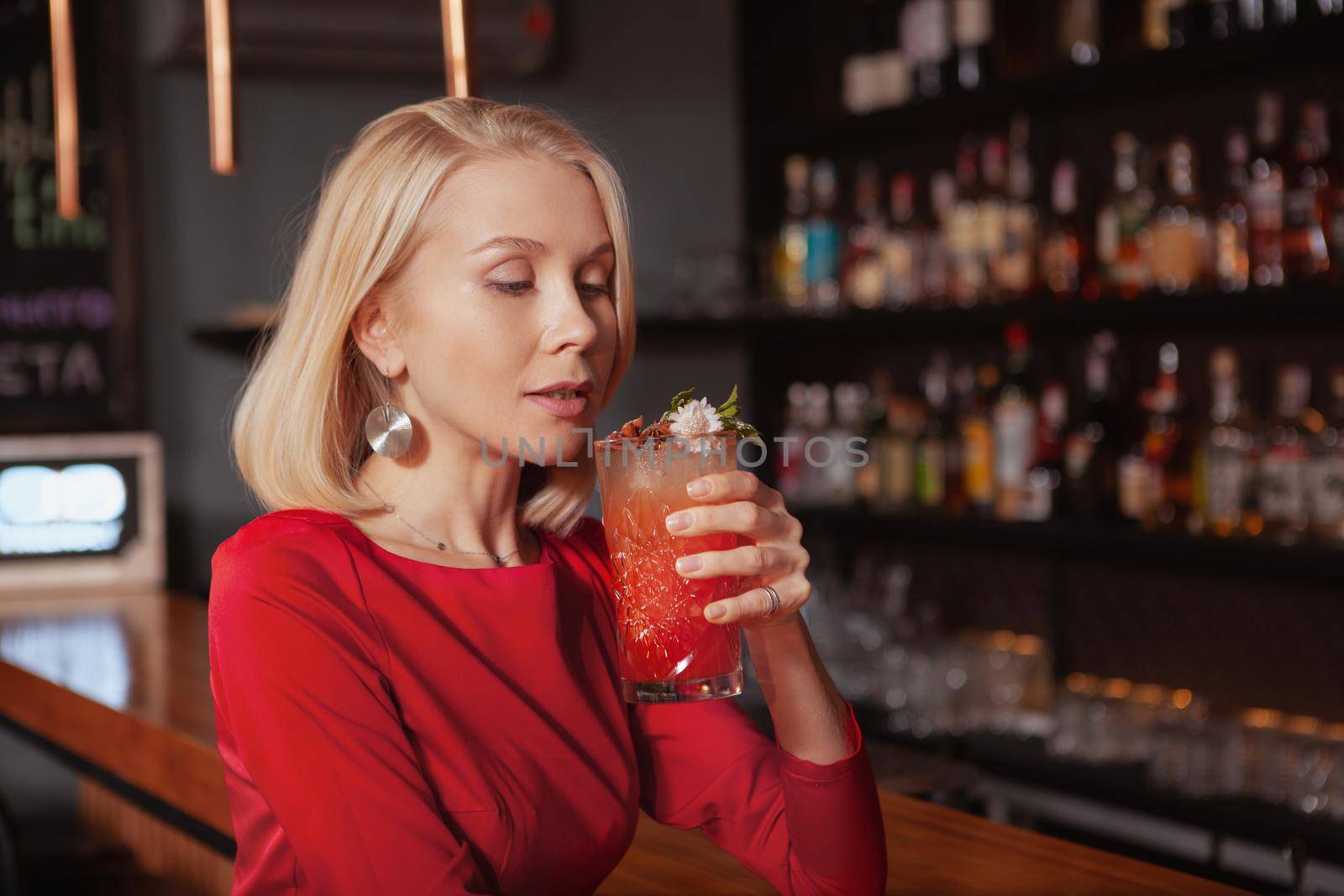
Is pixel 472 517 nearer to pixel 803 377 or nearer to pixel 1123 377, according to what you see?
pixel 1123 377

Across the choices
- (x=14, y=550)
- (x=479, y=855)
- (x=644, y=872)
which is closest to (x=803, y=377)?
(x=14, y=550)

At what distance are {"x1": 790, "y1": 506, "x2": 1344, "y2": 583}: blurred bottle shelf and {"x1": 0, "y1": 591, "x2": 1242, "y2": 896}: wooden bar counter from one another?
1332 millimetres

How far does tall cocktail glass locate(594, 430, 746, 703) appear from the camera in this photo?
0.98 m

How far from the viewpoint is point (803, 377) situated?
3.93 metres

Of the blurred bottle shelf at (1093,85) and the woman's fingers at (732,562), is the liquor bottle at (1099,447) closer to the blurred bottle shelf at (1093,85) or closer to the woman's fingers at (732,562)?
the blurred bottle shelf at (1093,85)

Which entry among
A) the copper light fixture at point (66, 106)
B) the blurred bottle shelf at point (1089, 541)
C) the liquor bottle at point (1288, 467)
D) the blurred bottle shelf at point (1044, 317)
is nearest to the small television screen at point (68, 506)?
the copper light fixture at point (66, 106)

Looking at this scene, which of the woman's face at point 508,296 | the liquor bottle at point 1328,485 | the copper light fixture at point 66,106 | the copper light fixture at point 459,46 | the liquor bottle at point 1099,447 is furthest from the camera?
the liquor bottle at point 1099,447

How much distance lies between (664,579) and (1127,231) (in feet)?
7.10

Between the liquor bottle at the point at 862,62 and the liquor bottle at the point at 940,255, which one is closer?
the liquor bottle at the point at 940,255

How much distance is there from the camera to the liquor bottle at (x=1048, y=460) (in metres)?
3.00

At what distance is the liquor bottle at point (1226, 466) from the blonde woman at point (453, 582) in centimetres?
172

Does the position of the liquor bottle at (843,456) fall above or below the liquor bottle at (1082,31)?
below

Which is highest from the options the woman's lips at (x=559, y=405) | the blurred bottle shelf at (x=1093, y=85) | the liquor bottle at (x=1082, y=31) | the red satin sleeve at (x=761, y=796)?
the liquor bottle at (x=1082, y=31)

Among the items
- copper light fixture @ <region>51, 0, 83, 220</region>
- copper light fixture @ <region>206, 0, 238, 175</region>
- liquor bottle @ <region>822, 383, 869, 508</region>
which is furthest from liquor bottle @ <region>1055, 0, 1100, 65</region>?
copper light fixture @ <region>51, 0, 83, 220</region>
